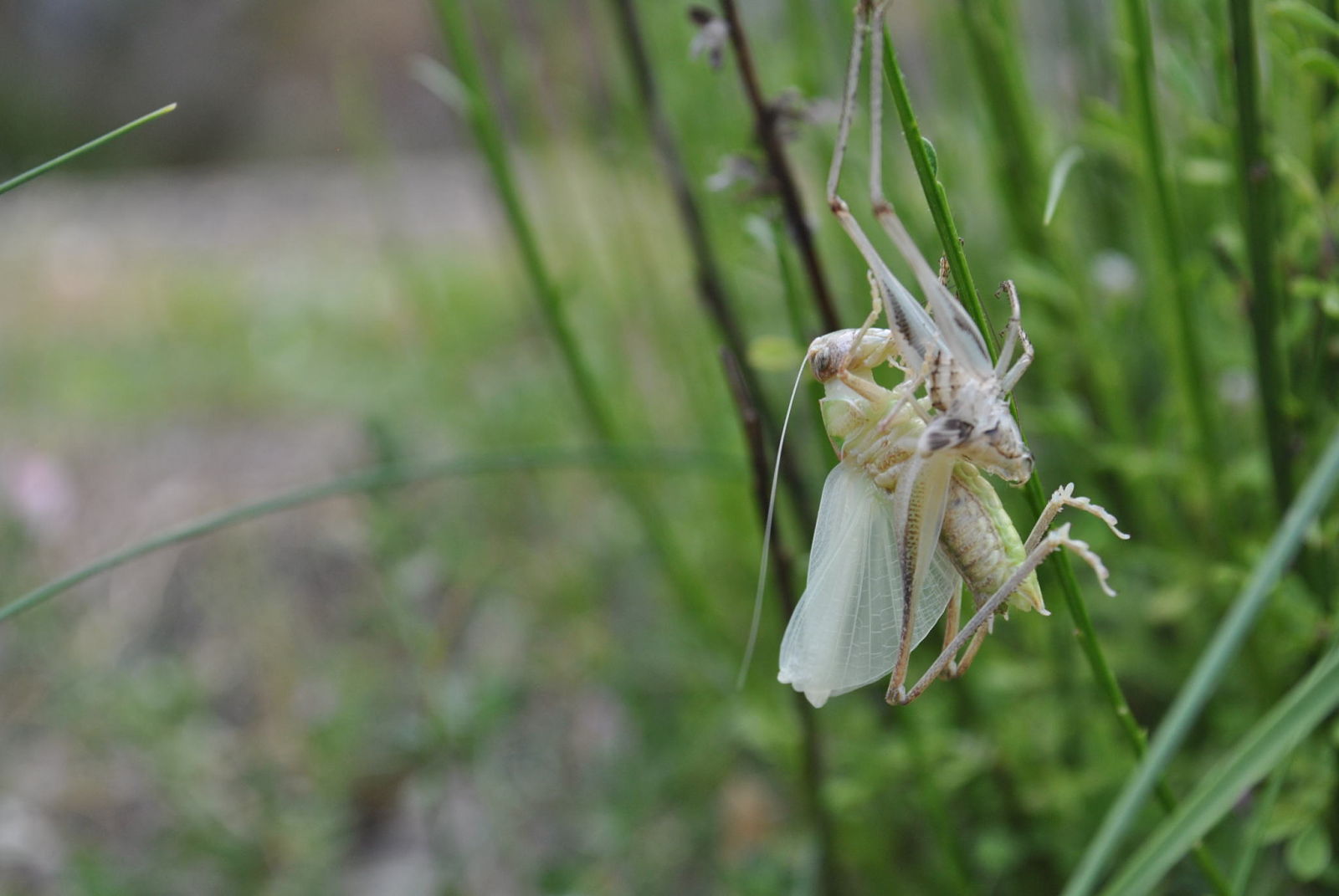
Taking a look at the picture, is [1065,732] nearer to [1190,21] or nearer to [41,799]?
[1190,21]

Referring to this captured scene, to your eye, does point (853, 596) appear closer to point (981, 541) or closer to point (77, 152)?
point (981, 541)

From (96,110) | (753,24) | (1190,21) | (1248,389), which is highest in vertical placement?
(96,110)

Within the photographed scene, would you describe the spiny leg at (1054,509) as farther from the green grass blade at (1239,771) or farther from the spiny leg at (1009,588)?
the green grass blade at (1239,771)

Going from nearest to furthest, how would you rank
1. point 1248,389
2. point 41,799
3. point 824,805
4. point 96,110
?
point 824,805, point 1248,389, point 41,799, point 96,110

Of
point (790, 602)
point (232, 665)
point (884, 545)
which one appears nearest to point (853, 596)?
point (884, 545)

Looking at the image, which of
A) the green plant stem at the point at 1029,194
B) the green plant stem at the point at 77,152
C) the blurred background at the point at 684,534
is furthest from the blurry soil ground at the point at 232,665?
the green plant stem at the point at 1029,194

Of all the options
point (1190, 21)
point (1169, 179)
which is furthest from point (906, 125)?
point (1190, 21)

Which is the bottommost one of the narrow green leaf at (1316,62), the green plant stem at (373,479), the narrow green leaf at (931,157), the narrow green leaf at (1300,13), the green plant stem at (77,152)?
the green plant stem at (373,479)
